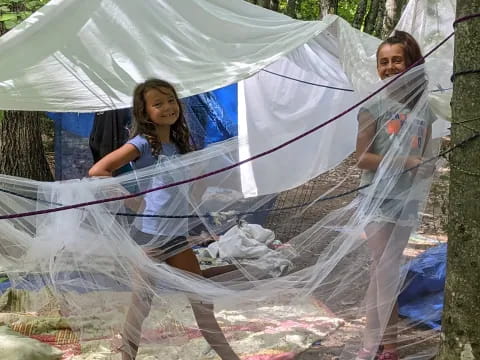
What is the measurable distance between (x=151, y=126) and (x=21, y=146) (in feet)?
8.33

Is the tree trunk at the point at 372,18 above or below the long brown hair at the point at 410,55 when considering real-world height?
above

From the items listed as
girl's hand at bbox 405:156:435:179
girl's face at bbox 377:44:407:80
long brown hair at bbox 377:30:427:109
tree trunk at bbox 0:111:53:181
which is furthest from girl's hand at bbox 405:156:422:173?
tree trunk at bbox 0:111:53:181

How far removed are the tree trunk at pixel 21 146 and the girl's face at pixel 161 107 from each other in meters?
2.47

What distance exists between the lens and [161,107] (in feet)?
6.48

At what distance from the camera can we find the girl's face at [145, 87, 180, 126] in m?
1.97

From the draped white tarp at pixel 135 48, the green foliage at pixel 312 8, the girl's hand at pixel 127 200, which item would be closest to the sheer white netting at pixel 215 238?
the girl's hand at pixel 127 200

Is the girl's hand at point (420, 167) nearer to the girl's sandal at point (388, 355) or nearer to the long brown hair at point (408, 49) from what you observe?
the long brown hair at point (408, 49)

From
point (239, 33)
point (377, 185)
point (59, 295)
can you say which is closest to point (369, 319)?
point (377, 185)

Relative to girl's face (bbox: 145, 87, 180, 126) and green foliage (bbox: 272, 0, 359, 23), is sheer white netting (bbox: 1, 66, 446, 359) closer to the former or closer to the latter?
girl's face (bbox: 145, 87, 180, 126)

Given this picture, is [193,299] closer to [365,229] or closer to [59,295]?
[59,295]

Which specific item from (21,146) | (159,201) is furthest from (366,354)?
(21,146)

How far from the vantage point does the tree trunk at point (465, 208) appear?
1.38m

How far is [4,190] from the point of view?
1.80 metres

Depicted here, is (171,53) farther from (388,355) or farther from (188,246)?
(388,355)
